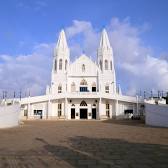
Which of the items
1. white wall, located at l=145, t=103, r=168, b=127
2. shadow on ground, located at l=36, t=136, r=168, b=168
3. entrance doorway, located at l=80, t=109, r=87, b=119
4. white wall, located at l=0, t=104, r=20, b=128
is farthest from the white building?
shadow on ground, located at l=36, t=136, r=168, b=168

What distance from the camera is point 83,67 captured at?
51.2 m

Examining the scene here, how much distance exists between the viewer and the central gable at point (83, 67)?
1991 inches

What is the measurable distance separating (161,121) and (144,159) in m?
17.9

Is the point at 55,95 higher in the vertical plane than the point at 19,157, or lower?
higher

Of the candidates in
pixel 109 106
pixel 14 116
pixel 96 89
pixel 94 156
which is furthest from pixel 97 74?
pixel 94 156

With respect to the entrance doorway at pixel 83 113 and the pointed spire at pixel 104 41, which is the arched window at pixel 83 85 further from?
the pointed spire at pixel 104 41

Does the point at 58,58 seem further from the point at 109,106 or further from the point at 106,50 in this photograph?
the point at 109,106

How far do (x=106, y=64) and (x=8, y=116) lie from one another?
30738 mm

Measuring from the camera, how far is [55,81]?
50.2 metres

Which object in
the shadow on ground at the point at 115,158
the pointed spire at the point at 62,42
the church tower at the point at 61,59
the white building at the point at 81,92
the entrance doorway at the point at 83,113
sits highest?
the pointed spire at the point at 62,42

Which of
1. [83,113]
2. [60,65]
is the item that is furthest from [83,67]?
[83,113]

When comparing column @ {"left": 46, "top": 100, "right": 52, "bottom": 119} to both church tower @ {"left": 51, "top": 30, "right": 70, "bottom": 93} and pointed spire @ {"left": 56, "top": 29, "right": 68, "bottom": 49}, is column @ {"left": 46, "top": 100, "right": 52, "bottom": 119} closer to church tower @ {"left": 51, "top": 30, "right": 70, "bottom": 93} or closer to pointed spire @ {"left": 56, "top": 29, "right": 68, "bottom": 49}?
church tower @ {"left": 51, "top": 30, "right": 70, "bottom": 93}

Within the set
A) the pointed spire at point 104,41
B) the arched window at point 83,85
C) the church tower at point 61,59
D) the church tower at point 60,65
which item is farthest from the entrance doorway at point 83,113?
the pointed spire at point 104,41

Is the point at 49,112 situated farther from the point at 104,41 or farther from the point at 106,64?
the point at 104,41
